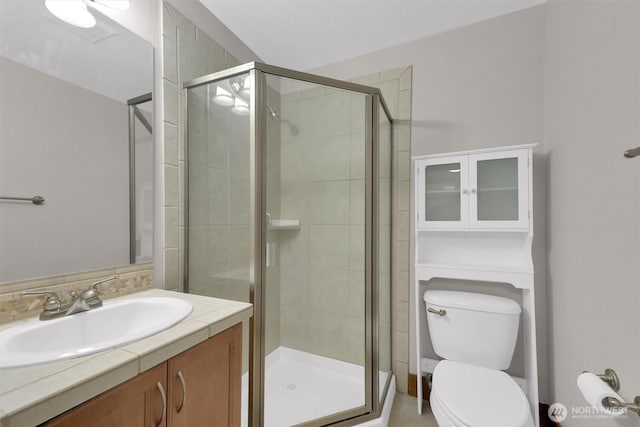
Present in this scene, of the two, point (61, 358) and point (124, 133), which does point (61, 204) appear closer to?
point (124, 133)

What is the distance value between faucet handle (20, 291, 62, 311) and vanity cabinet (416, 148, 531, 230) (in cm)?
178

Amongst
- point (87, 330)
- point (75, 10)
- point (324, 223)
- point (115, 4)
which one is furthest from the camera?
point (324, 223)

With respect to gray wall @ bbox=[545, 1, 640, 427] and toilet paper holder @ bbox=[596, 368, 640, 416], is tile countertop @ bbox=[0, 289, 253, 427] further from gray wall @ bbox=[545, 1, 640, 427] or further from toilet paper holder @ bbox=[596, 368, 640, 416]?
gray wall @ bbox=[545, 1, 640, 427]

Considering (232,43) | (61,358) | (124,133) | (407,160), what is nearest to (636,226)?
(407,160)

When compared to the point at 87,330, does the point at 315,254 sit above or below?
above

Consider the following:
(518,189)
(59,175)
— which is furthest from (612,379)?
(59,175)

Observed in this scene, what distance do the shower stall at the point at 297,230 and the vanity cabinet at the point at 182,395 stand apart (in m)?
0.29

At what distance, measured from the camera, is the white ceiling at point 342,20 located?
1626 mm

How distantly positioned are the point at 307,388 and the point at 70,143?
5.83ft

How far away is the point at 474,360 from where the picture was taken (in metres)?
1.54

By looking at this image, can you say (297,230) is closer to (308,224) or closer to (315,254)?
(308,224)

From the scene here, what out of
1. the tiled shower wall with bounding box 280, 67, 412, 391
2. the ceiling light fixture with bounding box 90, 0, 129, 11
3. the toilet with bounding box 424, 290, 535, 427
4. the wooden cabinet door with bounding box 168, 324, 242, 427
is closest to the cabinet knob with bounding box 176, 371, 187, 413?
the wooden cabinet door with bounding box 168, 324, 242, 427

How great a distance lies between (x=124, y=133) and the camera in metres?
1.22

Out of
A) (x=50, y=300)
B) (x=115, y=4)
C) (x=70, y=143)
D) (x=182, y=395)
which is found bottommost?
(x=182, y=395)
